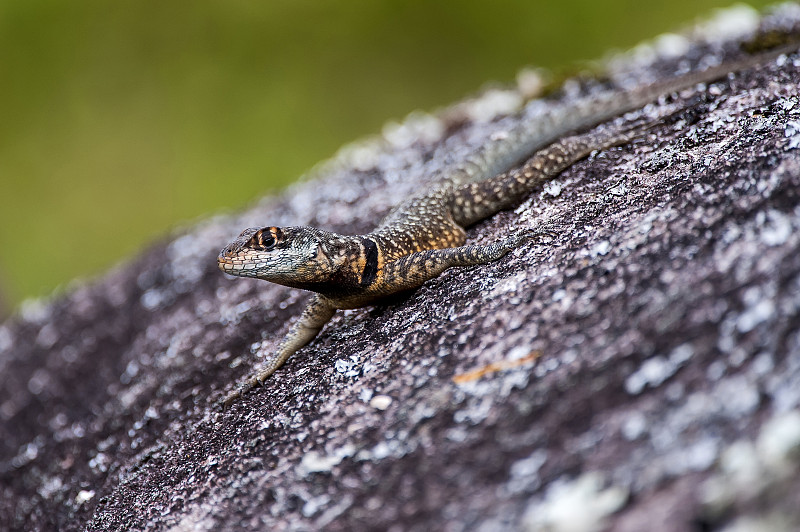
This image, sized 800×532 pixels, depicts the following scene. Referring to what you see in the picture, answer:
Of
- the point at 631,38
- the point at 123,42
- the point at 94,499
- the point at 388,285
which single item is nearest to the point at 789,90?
the point at 388,285

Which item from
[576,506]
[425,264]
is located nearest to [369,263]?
[425,264]

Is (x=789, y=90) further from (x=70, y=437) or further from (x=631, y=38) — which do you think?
(x=631, y=38)

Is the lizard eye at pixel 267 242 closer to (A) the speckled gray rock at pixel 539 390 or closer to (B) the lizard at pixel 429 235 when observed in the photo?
(B) the lizard at pixel 429 235

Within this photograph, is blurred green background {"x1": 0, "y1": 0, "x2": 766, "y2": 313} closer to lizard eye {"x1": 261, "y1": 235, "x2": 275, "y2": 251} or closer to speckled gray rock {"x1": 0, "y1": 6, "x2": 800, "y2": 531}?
speckled gray rock {"x1": 0, "y1": 6, "x2": 800, "y2": 531}

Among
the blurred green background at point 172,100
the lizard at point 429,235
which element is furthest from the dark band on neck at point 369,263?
the blurred green background at point 172,100

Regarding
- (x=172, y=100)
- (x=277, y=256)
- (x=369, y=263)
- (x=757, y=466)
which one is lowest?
(x=757, y=466)

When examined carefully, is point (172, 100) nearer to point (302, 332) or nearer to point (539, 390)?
point (302, 332)

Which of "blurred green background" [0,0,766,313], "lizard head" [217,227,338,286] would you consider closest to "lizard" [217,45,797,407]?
"lizard head" [217,227,338,286]
